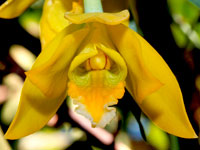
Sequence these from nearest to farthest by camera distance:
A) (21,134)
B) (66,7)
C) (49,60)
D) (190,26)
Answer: (49,60), (21,134), (66,7), (190,26)

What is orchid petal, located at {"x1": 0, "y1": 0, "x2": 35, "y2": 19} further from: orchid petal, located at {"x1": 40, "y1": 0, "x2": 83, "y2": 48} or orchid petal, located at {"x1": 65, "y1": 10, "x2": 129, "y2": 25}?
orchid petal, located at {"x1": 65, "y1": 10, "x2": 129, "y2": 25}

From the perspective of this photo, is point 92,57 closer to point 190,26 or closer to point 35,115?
point 35,115

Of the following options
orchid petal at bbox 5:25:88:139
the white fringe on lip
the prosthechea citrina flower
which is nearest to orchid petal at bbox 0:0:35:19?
the prosthechea citrina flower

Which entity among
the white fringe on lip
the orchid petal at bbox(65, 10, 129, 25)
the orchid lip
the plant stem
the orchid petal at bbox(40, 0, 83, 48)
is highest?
the orchid petal at bbox(65, 10, 129, 25)

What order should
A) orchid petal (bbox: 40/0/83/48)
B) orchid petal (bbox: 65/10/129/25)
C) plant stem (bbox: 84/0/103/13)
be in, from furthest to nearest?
orchid petal (bbox: 40/0/83/48) → plant stem (bbox: 84/0/103/13) → orchid petal (bbox: 65/10/129/25)

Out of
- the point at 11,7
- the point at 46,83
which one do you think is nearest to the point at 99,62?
the point at 46,83

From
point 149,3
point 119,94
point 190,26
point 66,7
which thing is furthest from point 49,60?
point 190,26

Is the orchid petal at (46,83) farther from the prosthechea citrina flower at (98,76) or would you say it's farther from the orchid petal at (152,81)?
the orchid petal at (152,81)
